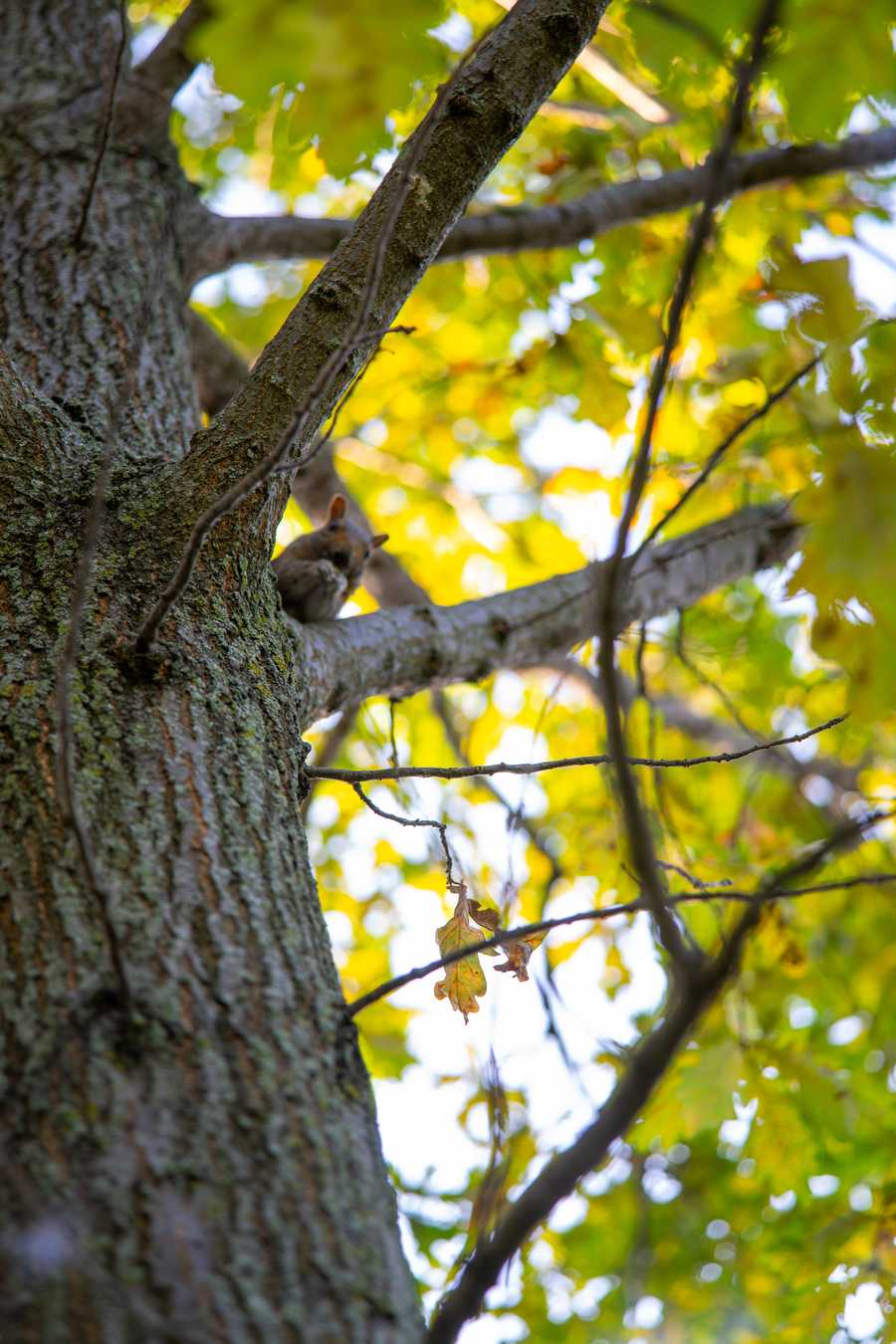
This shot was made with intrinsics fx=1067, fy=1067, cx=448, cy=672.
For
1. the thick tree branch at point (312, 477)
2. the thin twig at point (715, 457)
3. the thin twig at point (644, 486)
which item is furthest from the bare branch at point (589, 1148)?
the thick tree branch at point (312, 477)

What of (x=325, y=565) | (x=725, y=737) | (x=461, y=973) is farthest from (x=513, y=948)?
(x=725, y=737)

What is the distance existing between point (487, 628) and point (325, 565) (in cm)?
46

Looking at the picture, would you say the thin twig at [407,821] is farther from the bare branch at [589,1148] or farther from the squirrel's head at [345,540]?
the squirrel's head at [345,540]

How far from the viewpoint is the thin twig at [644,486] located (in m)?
0.71

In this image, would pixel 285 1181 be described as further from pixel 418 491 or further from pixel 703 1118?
pixel 418 491

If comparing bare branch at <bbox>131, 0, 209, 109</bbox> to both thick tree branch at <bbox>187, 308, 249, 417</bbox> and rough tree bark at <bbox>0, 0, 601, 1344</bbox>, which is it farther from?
rough tree bark at <bbox>0, 0, 601, 1344</bbox>

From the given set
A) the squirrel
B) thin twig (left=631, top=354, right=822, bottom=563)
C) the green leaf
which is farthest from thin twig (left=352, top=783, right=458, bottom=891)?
the green leaf

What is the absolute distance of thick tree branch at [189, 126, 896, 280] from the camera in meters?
2.54

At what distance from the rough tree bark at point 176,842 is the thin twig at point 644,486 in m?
0.39

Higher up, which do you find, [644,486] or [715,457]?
[715,457]

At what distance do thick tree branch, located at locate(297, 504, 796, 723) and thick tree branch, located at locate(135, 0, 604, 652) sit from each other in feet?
1.23

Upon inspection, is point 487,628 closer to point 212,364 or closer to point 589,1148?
point 212,364

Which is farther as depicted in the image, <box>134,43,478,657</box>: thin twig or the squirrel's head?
the squirrel's head

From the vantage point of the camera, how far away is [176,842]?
3.66ft
